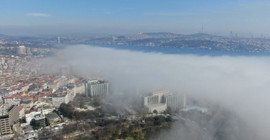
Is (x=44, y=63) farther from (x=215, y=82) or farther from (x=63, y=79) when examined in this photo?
(x=215, y=82)

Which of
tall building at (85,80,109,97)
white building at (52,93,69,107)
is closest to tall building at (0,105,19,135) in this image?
white building at (52,93,69,107)

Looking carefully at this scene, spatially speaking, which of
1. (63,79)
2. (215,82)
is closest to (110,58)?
(63,79)

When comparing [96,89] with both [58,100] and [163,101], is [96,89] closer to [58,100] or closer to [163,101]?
[58,100]

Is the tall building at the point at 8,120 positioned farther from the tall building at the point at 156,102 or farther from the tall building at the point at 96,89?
the tall building at the point at 156,102

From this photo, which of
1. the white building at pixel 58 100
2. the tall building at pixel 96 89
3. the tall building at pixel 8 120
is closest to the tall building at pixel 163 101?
the tall building at pixel 96 89

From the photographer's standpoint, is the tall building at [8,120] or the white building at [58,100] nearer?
the tall building at [8,120]

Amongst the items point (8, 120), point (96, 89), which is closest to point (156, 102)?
point (96, 89)

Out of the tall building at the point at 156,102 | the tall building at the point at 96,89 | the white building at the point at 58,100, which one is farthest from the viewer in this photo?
the tall building at the point at 96,89
